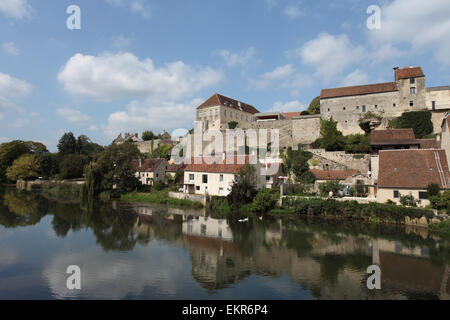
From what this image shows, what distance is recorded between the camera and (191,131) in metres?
48.8

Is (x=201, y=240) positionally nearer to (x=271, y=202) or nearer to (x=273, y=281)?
(x=273, y=281)

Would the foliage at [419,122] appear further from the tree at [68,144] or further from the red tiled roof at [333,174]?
the tree at [68,144]

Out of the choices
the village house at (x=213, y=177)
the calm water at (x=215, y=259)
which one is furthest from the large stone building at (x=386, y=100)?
the calm water at (x=215, y=259)

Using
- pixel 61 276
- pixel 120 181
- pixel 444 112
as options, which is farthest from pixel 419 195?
pixel 120 181

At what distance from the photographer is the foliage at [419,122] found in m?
29.0

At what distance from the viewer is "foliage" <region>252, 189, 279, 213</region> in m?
22.6

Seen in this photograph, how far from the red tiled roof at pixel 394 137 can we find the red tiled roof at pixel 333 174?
11.6 feet

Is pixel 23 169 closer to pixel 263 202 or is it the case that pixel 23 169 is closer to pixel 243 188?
pixel 243 188

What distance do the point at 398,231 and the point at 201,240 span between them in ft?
40.3

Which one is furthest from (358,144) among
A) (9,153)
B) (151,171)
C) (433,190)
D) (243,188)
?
(9,153)

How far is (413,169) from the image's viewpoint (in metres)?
19.8

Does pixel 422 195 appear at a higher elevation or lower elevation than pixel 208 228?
higher

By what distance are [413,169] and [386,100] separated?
621 inches

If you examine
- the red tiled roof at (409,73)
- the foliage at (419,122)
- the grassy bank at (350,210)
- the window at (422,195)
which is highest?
the red tiled roof at (409,73)
